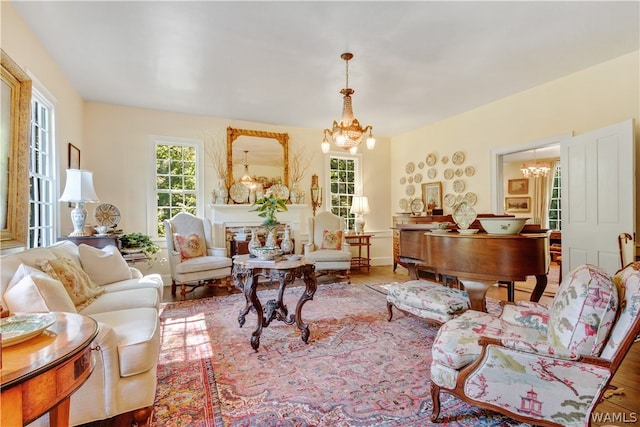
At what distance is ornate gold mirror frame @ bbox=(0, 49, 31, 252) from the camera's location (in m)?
2.26

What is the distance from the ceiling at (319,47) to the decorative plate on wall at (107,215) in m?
1.60

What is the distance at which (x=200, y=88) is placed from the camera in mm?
4094

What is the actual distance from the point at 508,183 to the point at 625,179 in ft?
20.1

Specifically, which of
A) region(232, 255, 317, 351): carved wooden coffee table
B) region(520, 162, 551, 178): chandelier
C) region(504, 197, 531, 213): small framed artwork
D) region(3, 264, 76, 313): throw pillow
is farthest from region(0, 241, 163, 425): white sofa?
region(504, 197, 531, 213): small framed artwork

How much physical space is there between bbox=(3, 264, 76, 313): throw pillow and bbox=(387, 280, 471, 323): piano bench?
252 cm

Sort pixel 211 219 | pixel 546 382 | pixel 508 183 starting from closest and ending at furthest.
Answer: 1. pixel 546 382
2. pixel 211 219
3. pixel 508 183

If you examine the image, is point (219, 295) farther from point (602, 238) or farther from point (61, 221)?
point (602, 238)

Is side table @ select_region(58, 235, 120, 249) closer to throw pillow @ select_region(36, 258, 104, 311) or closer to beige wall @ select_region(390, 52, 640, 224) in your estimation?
throw pillow @ select_region(36, 258, 104, 311)

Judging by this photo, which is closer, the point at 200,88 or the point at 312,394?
the point at 312,394

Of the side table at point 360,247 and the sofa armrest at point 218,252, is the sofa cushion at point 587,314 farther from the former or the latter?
the side table at point 360,247

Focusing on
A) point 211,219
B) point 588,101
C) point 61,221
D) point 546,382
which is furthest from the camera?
point 211,219

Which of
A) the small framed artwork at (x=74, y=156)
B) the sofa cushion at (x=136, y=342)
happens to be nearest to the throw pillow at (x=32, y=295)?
the sofa cushion at (x=136, y=342)

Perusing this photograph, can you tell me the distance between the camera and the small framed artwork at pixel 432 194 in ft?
18.3

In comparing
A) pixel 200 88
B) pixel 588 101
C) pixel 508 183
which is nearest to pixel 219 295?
pixel 200 88
